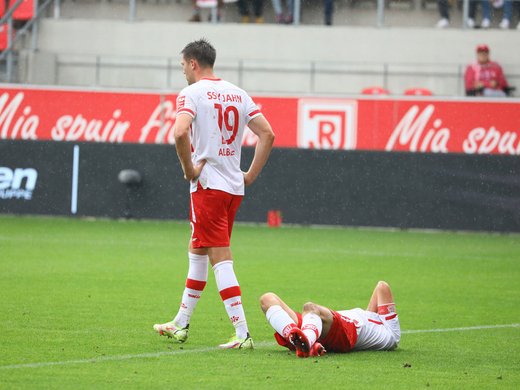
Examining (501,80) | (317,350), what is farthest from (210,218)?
(501,80)

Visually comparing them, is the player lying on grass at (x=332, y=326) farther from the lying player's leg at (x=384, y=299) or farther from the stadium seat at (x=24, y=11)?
the stadium seat at (x=24, y=11)

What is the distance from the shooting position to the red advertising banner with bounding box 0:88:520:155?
21.0 m

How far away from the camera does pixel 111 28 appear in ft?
80.4

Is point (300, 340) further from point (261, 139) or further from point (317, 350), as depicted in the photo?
point (261, 139)

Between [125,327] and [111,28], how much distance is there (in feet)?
63.5

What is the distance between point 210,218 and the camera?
5.70 m

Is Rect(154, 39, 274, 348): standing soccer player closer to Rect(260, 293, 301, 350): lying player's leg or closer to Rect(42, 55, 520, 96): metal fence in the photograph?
Rect(260, 293, 301, 350): lying player's leg

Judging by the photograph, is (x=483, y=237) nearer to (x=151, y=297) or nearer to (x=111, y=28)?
(x=151, y=297)

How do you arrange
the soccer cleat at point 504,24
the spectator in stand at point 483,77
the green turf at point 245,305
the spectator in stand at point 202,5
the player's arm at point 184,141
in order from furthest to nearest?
1. the spectator in stand at point 202,5
2. the soccer cleat at point 504,24
3. the spectator in stand at point 483,77
4. the player's arm at point 184,141
5. the green turf at point 245,305

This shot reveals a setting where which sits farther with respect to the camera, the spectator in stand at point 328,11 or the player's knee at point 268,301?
the spectator in stand at point 328,11

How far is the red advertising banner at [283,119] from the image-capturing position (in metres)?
21.0

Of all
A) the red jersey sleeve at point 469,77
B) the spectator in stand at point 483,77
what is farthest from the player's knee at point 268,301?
the red jersey sleeve at point 469,77

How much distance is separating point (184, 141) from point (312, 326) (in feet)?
5.00

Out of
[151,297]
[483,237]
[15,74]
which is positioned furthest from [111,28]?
[151,297]
